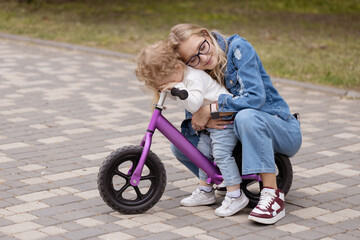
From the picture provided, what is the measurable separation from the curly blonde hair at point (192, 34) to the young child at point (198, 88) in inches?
1.8

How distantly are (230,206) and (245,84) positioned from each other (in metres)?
0.75

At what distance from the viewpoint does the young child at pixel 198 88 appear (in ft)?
13.7

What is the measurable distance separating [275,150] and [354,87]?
4.35 metres

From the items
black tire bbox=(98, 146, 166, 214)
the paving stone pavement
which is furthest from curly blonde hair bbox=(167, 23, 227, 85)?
the paving stone pavement

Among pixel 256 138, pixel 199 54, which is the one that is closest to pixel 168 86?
pixel 199 54

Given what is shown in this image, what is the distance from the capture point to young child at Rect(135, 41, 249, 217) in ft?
13.7

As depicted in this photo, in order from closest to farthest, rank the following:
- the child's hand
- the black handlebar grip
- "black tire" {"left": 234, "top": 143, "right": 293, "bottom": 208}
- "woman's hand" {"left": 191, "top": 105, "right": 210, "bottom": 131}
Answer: the black handlebar grip < the child's hand < "woman's hand" {"left": 191, "top": 105, "right": 210, "bottom": 131} < "black tire" {"left": 234, "top": 143, "right": 293, "bottom": 208}

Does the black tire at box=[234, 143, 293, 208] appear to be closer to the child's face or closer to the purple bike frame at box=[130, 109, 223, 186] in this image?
the purple bike frame at box=[130, 109, 223, 186]

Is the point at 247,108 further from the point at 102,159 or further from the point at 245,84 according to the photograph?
the point at 102,159

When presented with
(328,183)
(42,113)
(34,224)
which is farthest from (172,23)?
(34,224)

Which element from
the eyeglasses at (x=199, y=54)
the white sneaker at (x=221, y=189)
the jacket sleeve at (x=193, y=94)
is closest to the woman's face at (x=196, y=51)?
the eyeglasses at (x=199, y=54)

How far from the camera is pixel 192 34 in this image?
14.0 ft

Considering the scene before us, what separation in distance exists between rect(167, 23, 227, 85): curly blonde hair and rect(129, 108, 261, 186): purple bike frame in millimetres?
408

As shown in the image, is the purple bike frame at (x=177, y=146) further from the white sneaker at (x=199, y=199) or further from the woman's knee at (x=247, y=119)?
the woman's knee at (x=247, y=119)
